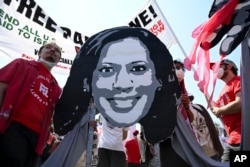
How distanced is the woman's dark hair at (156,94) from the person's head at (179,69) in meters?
0.16

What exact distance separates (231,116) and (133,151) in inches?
155

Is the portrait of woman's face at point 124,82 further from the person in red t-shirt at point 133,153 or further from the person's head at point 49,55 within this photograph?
the person in red t-shirt at point 133,153

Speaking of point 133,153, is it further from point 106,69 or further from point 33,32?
point 106,69

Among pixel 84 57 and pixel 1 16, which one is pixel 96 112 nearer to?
pixel 84 57

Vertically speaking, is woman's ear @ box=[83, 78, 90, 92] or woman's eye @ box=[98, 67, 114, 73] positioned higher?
woman's eye @ box=[98, 67, 114, 73]

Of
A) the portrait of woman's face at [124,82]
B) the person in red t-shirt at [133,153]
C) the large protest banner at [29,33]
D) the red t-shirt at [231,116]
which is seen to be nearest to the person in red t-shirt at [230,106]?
the red t-shirt at [231,116]

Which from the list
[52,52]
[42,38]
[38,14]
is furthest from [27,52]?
[52,52]

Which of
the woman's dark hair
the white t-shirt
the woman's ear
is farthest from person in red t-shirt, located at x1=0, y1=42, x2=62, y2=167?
the white t-shirt

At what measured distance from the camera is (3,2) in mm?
3963

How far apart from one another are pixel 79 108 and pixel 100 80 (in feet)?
0.93

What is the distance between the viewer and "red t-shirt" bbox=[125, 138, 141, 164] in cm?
616

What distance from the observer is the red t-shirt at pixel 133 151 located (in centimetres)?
616

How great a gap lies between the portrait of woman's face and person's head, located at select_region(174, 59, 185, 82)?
0.74 ft

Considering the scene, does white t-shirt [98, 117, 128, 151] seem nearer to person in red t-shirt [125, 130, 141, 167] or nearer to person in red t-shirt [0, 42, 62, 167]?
person in red t-shirt [0, 42, 62, 167]
